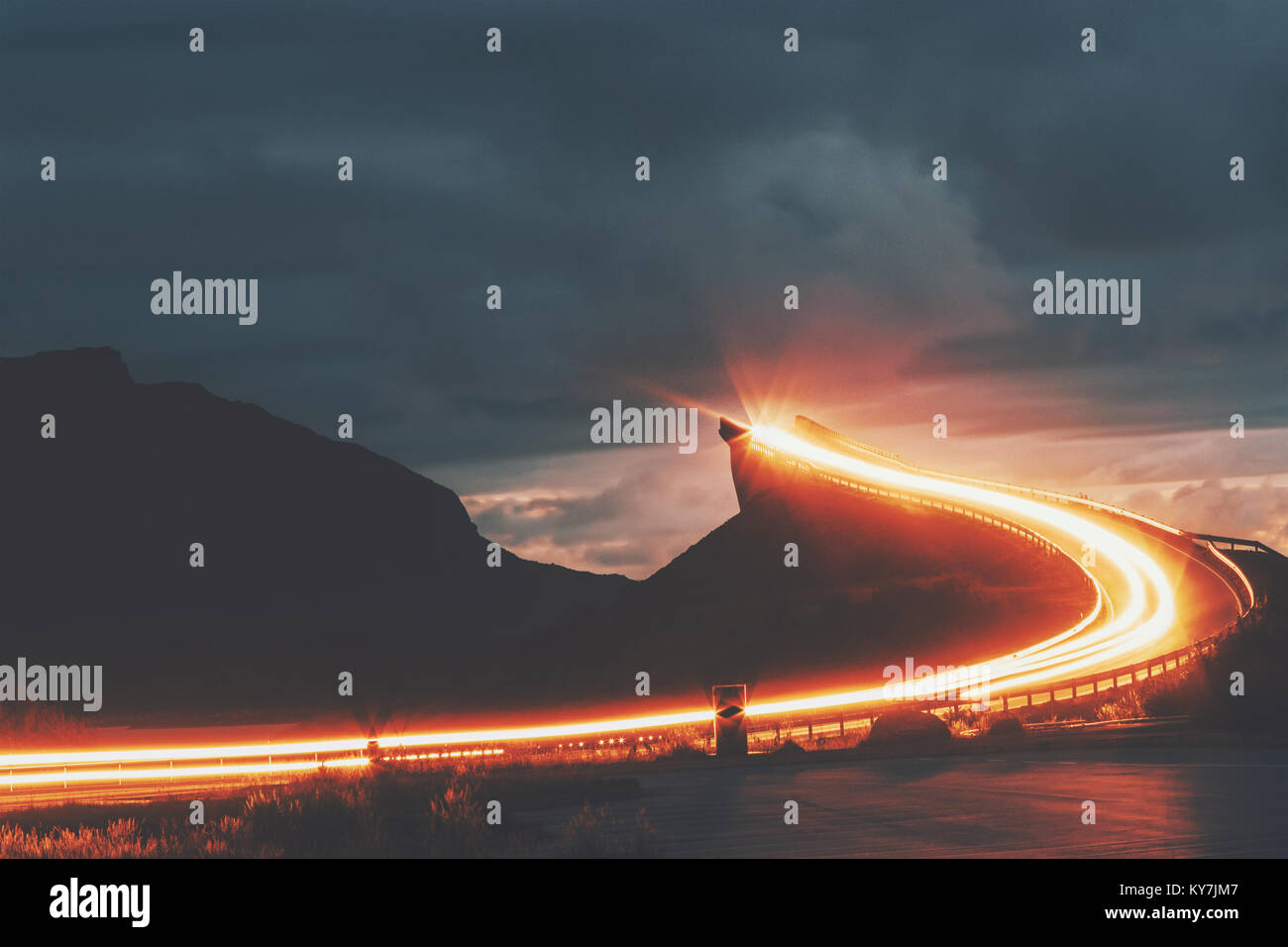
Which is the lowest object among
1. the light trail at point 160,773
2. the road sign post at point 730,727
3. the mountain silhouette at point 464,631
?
the light trail at point 160,773

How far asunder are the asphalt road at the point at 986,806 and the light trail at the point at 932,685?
14094mm

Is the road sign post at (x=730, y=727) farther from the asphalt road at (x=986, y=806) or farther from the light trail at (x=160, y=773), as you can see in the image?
the light trail at (x=160, y=773)

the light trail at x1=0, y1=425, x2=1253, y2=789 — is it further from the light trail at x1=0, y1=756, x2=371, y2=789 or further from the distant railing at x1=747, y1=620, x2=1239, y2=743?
the distant railing at x1=747, y1=620, x2=1239, y2=743

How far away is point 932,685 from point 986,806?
43714 millimetres

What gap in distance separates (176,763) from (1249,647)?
31339mm

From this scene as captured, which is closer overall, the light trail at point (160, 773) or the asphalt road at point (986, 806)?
→ the asphalt road at point (986, 806)

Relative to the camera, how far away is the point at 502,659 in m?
142

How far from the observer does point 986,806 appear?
16.6 metres

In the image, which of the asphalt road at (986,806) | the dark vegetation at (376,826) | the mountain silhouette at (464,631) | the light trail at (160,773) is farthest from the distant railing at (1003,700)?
the mountain silhouette at (464,631)

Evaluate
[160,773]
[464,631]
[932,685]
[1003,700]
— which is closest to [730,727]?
[1003,700]

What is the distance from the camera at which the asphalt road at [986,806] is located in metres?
13.4

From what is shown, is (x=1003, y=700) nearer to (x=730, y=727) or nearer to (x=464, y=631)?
(x=730, y=727)
